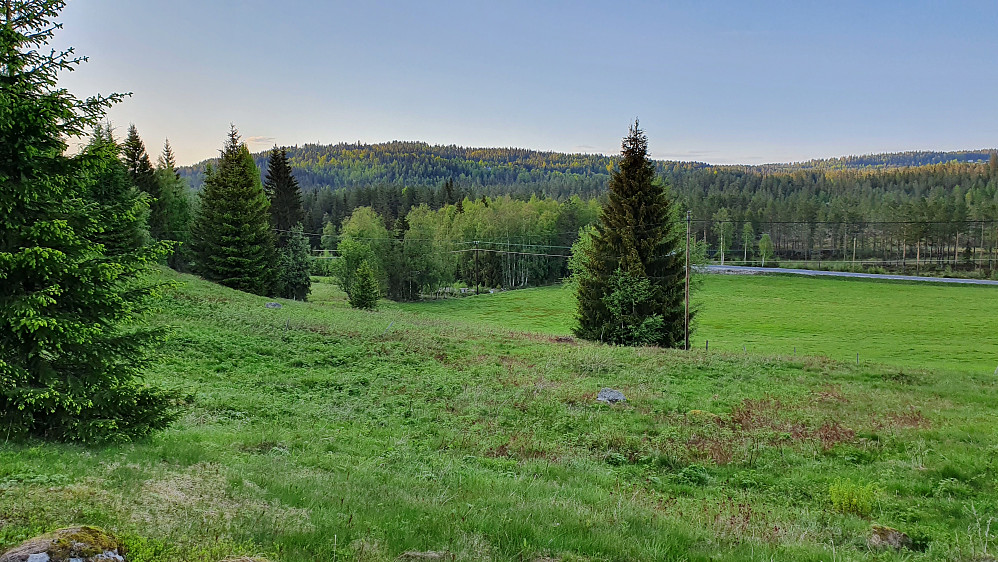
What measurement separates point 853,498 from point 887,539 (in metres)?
1.54

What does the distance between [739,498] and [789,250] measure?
14973 cm

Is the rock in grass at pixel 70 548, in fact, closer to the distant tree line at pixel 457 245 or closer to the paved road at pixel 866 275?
the distant tree line at pixel 457 245

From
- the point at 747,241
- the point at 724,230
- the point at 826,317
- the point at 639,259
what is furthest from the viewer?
the point at 747,241

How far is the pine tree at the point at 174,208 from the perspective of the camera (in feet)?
183

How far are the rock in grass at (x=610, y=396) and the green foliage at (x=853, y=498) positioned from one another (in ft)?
23.2

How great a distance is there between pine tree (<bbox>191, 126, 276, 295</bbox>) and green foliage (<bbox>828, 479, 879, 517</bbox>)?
151 ft

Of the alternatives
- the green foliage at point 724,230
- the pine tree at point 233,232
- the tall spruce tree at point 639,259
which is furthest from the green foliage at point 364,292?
the green foliage at point 724,230

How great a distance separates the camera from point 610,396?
1577 cm

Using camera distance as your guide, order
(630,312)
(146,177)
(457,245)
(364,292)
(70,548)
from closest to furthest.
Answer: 1. (70,548)
2. (630,312)
3. (364,292)
4. (146,177)
5. (457,245)

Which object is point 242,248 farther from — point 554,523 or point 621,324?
point 554,523

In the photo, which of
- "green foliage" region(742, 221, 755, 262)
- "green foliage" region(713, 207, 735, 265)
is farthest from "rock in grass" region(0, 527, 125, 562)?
"green foliage" region(742, 221, 755, 262)

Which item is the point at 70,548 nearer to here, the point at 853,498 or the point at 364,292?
the point at 853,498

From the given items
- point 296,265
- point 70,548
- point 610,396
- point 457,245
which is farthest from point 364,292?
point 70,548

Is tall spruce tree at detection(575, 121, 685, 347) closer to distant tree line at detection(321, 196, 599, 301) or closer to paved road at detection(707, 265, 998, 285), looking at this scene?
distant tree line at detection(321, 196, 599, 301)
